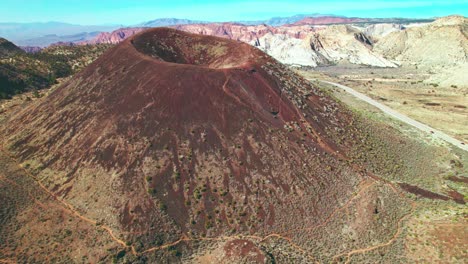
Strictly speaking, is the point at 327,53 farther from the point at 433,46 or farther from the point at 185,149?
the point at 185,149

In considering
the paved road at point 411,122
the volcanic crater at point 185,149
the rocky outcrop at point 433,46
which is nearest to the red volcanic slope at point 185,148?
the volcanic crater at point 185,149

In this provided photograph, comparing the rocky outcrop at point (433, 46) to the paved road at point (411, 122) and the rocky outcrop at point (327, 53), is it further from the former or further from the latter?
the paved road at point (411, 122)

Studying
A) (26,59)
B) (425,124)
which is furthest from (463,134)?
(26,59)

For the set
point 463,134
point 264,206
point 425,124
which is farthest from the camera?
point 425,124

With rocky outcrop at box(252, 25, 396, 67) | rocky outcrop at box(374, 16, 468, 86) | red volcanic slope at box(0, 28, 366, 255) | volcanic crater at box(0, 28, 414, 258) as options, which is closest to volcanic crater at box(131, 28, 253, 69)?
volcanic crater at box(0, 28, 414, 258)

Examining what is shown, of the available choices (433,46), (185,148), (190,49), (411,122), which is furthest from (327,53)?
(185,148)

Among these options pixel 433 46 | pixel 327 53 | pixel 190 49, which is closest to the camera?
pixel 190 49

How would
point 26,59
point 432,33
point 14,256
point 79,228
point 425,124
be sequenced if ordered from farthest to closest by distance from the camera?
point 432,33 < point 26,59 < point 425,124 < point 79,228 < point 14,256

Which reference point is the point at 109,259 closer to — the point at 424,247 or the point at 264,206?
the point at 264,206
